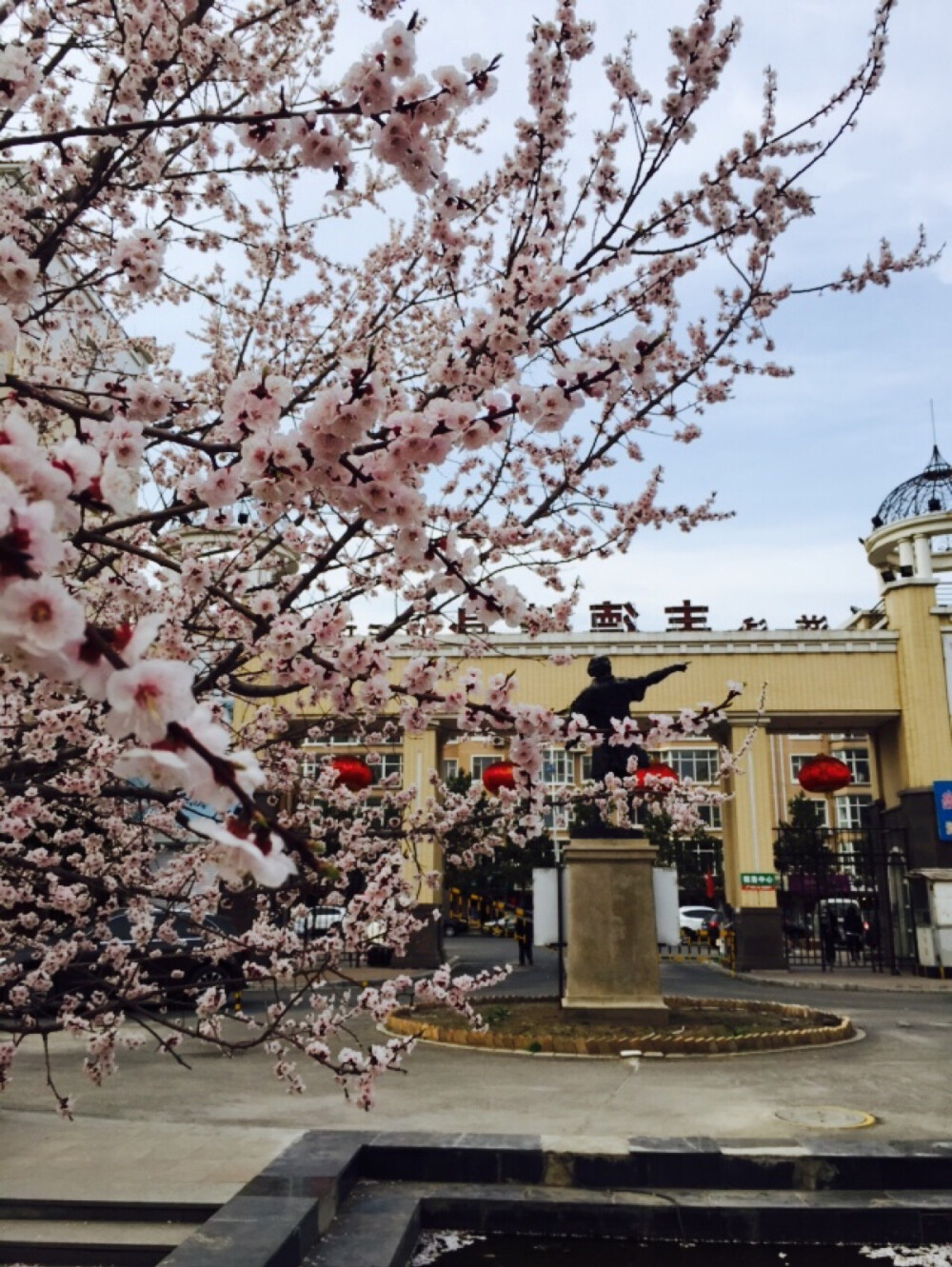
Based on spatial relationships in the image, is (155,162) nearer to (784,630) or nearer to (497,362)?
(497,362)

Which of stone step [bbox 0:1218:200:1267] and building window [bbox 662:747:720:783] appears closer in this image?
stone step [bbox 0:1218:200:1267]

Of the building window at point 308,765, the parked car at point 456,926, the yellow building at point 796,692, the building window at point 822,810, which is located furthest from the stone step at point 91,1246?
the building window at point 822,810

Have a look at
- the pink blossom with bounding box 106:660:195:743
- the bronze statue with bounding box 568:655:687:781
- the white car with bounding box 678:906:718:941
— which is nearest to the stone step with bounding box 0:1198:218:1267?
the pink blossom with bounding box 106:660:195:743

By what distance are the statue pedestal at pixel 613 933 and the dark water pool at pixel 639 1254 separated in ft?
20.1

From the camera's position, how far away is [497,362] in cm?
395

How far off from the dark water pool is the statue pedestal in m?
6.12

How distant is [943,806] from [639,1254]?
2149 cm

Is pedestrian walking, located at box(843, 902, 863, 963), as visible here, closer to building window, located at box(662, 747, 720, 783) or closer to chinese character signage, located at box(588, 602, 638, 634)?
chinese character signage, located at box(588, 602, 638, 634)

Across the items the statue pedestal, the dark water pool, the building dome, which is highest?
the building dome

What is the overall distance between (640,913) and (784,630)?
623 inches

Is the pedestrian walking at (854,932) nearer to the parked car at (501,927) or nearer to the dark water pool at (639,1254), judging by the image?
the parked car at (501,927)

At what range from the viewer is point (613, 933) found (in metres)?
11.2

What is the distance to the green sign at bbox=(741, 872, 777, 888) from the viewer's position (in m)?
24.0

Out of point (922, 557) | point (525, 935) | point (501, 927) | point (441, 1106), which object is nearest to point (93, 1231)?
point (441, 1106)
